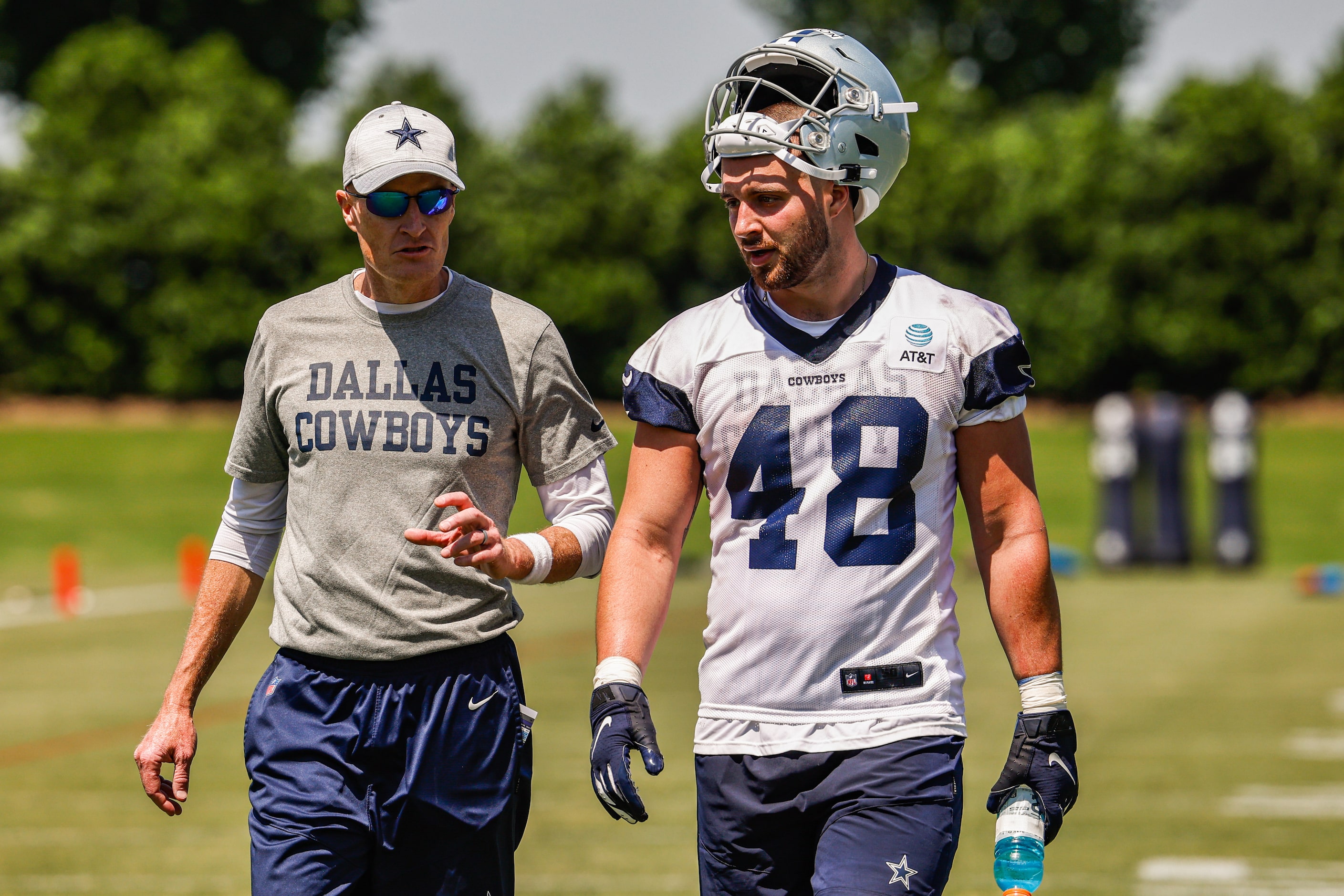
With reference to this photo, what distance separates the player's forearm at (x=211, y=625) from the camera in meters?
3.94

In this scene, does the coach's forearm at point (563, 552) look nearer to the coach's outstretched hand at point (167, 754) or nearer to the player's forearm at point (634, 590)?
the player's forearm at point (634, 590)

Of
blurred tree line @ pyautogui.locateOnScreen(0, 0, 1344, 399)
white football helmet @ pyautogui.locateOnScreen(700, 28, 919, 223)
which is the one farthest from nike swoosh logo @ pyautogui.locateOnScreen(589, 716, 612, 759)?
blurred tree line @ pyautogui.locateOnScreen(0, 0, 1344, 399)

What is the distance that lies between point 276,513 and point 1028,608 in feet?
5.43

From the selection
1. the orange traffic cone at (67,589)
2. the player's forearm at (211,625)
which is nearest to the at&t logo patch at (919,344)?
the player's forearm at (211,625)

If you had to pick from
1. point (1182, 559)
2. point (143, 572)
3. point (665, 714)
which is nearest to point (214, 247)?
point (143, 572)

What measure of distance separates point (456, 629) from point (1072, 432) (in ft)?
100

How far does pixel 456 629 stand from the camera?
3.84 m

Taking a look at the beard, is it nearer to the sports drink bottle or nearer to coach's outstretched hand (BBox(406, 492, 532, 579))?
coach's outstretched hand (BBox(406, 492, 532, 579))

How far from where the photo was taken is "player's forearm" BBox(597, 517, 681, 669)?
12.2 feet

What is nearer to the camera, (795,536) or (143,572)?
(795,536)

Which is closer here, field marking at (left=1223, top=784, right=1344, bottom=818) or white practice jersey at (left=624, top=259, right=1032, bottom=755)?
white practice jersey at (left=624, top=259, right=1032, bottom=755)

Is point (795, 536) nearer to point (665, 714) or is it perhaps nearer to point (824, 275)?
point (824, 275)

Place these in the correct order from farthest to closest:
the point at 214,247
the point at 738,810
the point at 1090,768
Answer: the point at 214,247, the point at 1090,768, the point at 738,810

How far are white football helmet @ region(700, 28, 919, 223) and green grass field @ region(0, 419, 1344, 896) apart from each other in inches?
177
